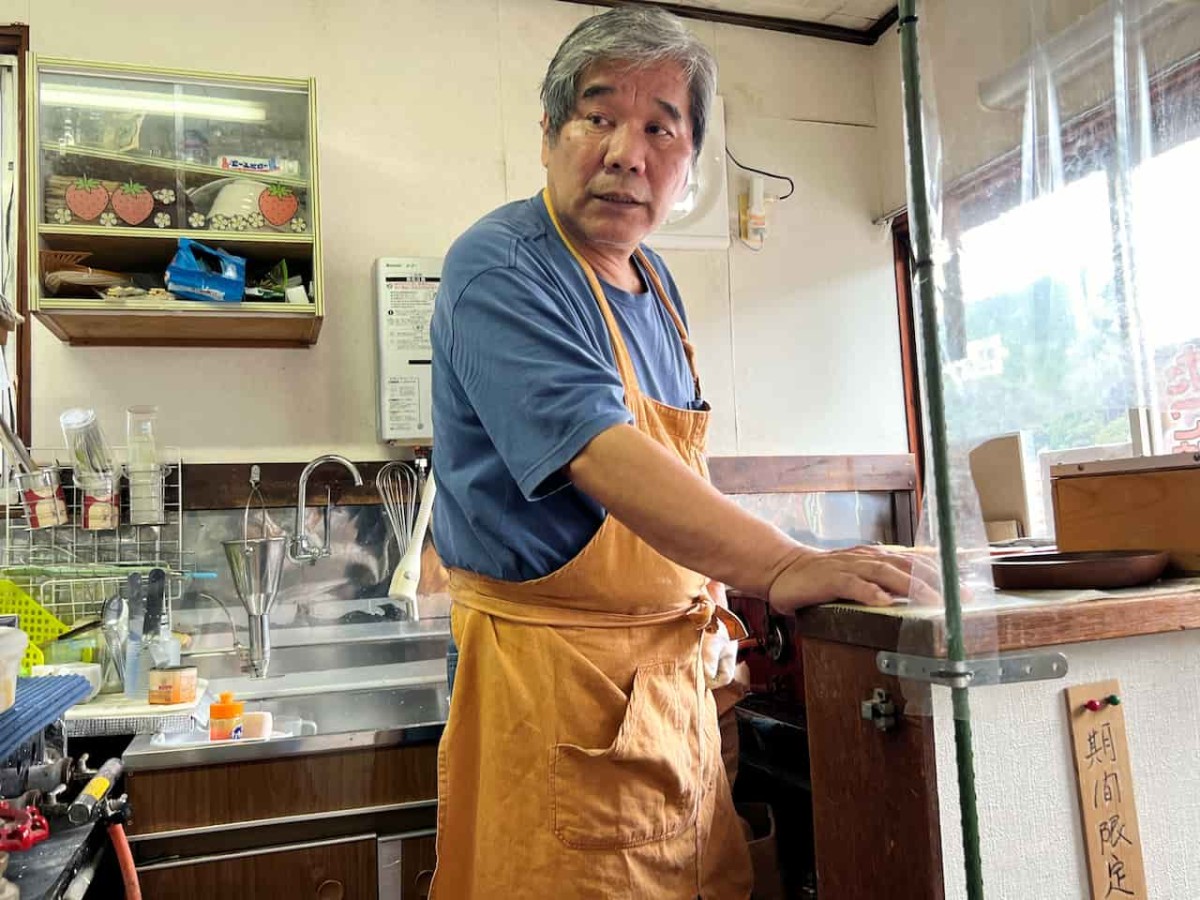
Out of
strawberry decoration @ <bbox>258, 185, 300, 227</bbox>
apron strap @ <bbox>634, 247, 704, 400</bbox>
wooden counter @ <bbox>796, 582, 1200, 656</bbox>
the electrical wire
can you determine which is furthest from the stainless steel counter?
the electrical wire

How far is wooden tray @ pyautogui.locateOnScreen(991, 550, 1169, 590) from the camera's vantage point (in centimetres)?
79

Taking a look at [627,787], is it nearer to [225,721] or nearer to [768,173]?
[225,721]

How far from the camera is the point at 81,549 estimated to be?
6.72 feet

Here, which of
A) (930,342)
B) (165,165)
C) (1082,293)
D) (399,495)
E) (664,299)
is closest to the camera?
(930,342)

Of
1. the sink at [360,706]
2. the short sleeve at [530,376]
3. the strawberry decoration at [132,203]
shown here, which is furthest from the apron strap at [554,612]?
the strawberry decoration at [132,203]

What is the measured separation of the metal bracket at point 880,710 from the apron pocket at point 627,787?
343 millimetres

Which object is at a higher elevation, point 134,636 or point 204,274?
point 204,274

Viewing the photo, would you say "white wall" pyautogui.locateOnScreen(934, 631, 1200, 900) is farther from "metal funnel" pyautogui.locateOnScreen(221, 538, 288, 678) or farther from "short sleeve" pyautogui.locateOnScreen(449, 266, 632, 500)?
"metal funnel" pyautogui.locateOnScreen(221, 538, 288, 678)

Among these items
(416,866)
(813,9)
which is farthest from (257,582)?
(813,9)

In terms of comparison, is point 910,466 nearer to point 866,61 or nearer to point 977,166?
point 866,61

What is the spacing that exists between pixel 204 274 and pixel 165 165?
0.29m

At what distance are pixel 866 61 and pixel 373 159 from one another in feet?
5.39

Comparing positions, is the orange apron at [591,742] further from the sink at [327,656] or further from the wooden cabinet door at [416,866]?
the sink at [327,656]

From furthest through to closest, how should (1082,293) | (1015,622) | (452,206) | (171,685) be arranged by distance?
(452,206), (171,685), (1082,293), (1015,622)
